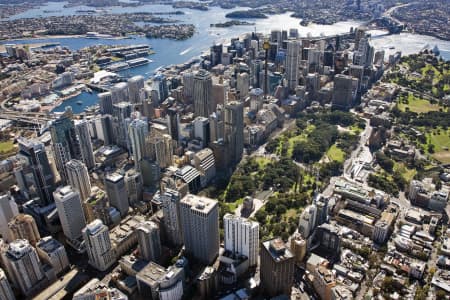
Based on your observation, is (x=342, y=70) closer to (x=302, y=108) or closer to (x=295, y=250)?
(x=302, y=108)

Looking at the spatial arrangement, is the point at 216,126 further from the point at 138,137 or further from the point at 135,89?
the point at 135,89

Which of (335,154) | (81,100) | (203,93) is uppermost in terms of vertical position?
(203,93)

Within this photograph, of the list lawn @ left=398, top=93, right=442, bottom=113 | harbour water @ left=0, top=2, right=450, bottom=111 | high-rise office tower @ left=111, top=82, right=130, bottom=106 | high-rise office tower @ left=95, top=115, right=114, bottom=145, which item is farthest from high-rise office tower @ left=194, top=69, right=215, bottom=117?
lawn @ left=398, top=93, right=442, bottom=113

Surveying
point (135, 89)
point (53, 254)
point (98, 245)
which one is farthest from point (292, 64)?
point (53, 254)

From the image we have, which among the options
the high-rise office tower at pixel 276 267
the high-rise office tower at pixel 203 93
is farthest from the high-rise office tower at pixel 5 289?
the high-rise office tower at pixel 203 93

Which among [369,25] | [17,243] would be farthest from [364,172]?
[369,25]

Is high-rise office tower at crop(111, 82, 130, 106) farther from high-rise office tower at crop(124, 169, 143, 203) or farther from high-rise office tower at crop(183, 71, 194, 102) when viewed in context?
high-rise office tower at crop(124, 169, 143, 203)
